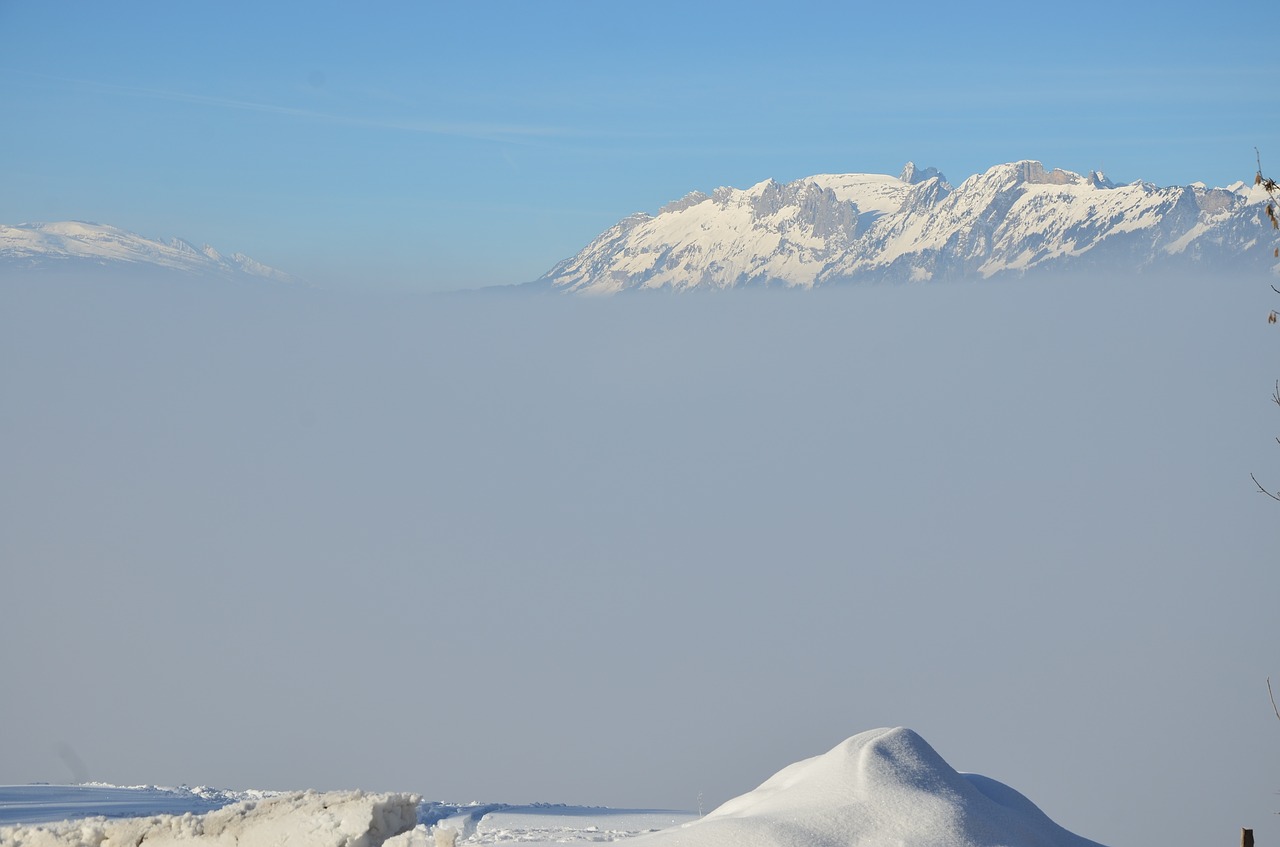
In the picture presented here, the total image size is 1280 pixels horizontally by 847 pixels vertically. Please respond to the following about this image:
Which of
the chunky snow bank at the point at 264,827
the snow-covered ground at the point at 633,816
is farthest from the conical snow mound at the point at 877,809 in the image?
the chunky snow bank at the point at 264,827

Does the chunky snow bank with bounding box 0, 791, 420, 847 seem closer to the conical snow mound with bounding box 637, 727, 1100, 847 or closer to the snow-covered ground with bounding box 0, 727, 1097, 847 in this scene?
the snow-covered ground with bounding box 0, 727, 1097, 847

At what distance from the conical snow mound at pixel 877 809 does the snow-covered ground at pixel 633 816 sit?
2cm

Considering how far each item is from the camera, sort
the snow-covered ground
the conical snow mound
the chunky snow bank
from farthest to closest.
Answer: the conical snow mound → the snow-covered ground → the chunky snow bank

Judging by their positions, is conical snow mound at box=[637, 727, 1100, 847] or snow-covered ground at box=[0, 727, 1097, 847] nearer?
snow-covered ground at box=[0, 727, 1097, 847]

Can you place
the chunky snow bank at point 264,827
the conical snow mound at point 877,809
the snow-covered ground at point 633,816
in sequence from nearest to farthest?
the chunky snow bank at point 264,827 → the snow-covered ground at point 633,816 → the conical snow mound at point 877,809

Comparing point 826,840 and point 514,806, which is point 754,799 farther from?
point 514,806

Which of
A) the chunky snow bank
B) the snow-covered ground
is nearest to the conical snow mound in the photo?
the snow-covered ground

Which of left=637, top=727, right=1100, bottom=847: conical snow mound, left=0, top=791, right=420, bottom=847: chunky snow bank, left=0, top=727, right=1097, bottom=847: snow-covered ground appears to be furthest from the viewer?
left=637, top=727, right=1100, bottom=847: conical snow mound

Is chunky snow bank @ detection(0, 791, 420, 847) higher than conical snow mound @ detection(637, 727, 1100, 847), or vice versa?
chunky snow bank @ detection(0, 791, 420, 847)

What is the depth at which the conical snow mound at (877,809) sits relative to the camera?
11.1 meters

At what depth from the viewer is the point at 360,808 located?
493 centimetres

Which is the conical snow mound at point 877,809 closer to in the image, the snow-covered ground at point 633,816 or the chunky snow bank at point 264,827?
the snow-covered ground at point 633,816

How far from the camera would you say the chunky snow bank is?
4883 mm

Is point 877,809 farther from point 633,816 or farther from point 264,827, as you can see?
point 264,827
